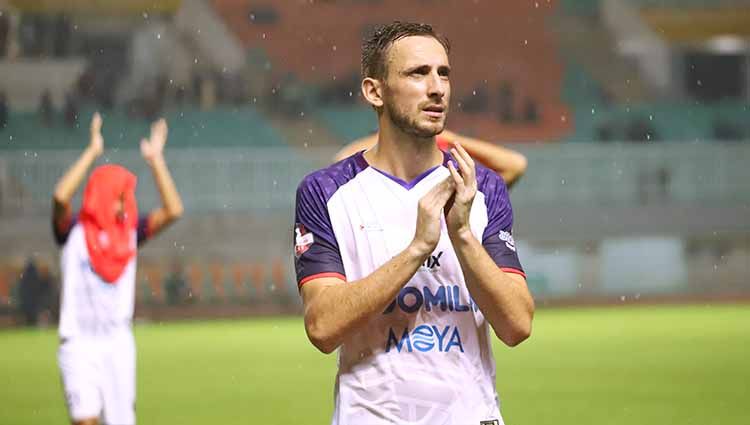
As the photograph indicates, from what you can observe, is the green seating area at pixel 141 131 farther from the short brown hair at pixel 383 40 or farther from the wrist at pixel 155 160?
the short brown hair at pixel 383 40

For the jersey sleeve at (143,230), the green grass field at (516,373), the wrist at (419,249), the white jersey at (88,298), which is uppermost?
the wrist at (419,249)

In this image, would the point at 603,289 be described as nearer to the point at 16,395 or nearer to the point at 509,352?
the point at 509,352

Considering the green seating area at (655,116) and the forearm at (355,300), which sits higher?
the green seating area at (655,116)

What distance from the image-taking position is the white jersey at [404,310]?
2.97m

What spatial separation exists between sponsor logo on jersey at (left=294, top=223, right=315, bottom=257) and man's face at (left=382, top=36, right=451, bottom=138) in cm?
34

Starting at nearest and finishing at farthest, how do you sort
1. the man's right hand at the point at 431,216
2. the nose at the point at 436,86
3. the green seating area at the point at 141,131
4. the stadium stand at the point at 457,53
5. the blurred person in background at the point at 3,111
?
the man's right hand at the point at 431,216
the nose at the point at 436,86
the green seating area at the point at 141,131
the blurred person in background at the point at 3,111
the stadium stand at the point at 457,53

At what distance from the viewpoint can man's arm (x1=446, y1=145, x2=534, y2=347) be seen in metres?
2.73

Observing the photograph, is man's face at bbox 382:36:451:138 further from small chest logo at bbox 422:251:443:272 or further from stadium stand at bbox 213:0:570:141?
stadium stand at bbox 213:0:570:141

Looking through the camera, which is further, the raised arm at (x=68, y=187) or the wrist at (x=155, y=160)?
the wrist at (x=155, y=160)

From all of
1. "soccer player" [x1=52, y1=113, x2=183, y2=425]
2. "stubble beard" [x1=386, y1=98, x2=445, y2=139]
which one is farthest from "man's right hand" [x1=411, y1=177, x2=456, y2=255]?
"soccer player" [x1=52, y1=113, x2=183, y2=425]

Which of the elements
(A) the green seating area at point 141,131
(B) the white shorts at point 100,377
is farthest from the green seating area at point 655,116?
(B) the white shorts at point 100,377

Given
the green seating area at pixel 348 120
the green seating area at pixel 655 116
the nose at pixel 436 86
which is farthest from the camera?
the green seating area at pixel 655 116

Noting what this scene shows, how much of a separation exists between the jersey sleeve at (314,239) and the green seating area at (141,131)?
83.2ft

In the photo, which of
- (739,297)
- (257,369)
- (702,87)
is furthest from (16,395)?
(702,87)
